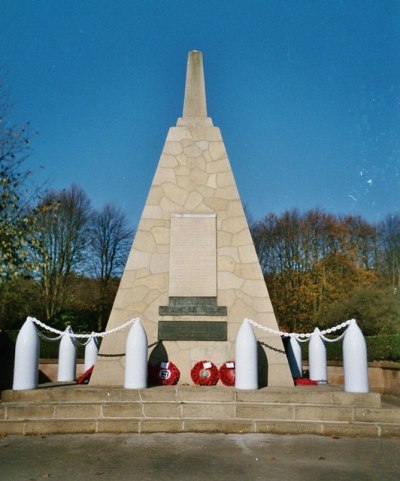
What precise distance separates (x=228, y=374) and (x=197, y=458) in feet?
9.73

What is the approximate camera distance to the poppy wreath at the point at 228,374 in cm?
780

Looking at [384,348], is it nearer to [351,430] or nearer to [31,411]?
[351,430]

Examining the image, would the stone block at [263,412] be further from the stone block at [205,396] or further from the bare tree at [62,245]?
the bare tree at [62,245]

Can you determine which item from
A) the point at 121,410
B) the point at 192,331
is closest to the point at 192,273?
the point at 192,331

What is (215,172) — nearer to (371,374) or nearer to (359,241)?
(371,374)

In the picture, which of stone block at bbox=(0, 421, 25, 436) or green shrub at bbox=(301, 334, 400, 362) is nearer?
stone block at bbox=(0, 421, 25, 436)

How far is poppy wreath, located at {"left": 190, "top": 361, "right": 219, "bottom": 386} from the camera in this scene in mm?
7906

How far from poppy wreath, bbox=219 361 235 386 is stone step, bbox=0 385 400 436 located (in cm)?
79

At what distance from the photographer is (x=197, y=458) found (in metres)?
4.91

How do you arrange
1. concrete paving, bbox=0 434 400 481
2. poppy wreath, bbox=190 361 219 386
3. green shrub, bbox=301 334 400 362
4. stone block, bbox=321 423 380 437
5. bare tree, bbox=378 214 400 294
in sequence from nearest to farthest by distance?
1. concrete paving, bbox=0 434 400 481
2. stone block, bbox=321 423 380 437
3. poppy wreath, bbox=190 361 219 386
4. green shrub, bbox=301 334 400 362
5. bare tree, bbox=378 214 400 294

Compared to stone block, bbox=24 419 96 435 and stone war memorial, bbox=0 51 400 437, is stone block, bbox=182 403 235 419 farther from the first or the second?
stone block, bbox=24 419 96 435

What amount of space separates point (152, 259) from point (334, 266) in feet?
68.3

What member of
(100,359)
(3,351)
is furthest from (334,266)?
(100,359)

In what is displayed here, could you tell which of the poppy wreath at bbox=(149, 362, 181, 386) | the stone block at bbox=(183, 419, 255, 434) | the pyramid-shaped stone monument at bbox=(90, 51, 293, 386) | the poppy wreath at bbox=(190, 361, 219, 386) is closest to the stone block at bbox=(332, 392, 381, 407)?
the pyramid-shaped stone monument at bbox=(90, 51, 293, 386)
